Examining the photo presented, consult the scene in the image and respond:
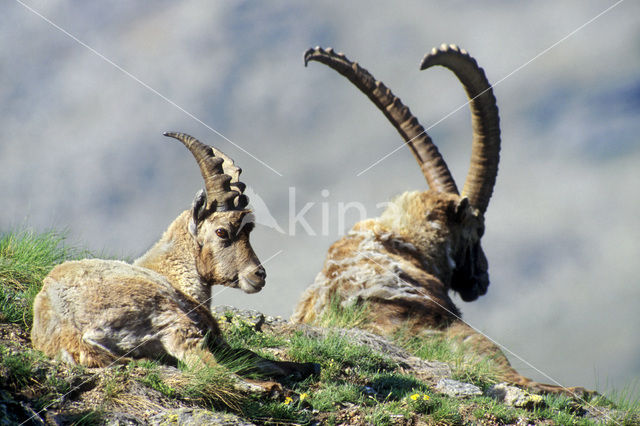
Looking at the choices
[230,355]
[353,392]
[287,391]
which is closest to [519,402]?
[353,392]

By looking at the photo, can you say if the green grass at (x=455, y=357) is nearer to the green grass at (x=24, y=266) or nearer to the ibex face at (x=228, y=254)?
the ibex face at (x=228, y=254)

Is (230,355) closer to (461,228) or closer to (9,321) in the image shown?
(9,321)

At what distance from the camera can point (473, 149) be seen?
36.2 ft

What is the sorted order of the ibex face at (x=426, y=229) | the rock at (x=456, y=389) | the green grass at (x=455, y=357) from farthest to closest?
the ibex face at (x=426, y=229)
the green grass at (x=455, y=357)
the rock at (x=456, y=389)

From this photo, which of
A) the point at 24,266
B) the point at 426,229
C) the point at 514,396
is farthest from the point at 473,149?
the point at 24,266

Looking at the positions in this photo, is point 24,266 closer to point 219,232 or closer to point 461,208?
point 219,232

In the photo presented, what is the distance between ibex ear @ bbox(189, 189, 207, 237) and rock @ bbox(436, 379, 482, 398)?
276cm

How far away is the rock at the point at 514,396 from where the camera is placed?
622 cm

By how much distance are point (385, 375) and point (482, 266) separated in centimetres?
516

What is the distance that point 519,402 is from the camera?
623 centimetres

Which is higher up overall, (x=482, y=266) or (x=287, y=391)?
(x=482, y=266)

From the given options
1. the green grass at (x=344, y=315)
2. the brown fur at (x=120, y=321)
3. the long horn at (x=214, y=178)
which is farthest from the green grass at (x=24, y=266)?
the green grass at (x=344, y=315)

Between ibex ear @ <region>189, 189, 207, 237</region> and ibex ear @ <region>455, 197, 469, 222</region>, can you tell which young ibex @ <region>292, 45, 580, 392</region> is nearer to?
ibex ear @ <region>455, 197, 469, 222</region>

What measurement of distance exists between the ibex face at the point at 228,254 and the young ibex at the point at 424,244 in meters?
2.30
